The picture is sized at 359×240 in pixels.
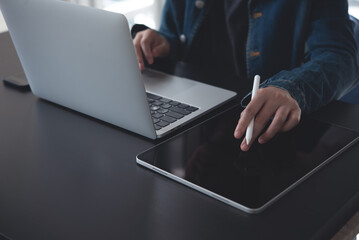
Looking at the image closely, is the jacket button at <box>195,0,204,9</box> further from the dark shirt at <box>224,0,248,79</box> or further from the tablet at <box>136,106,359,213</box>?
the tablet at <box>136,106,359,213</box>

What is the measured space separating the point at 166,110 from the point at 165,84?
0.16m

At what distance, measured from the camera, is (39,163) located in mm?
826

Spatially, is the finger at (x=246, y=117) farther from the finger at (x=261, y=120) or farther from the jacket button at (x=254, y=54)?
the jacket button at (x=254, y=54)

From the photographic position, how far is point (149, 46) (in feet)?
4.15

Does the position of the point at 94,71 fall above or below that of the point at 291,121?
above

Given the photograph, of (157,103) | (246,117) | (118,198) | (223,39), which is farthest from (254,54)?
(118,198)

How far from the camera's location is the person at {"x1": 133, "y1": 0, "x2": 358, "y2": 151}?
35.3 inches

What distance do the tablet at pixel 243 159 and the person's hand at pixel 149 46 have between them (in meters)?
0.37

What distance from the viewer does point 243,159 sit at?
80 cm

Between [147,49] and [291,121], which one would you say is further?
[147,49]

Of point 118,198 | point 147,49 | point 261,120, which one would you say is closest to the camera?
point 118,198

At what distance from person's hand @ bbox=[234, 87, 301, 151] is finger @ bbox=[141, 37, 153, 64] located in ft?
1.39

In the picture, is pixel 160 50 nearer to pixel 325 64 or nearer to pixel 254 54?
pixel 254 54

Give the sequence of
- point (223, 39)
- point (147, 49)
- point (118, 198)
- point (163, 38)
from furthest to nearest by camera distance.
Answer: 1. point (223, 39)
2. point (163, 38)
3. point (147, 49)
4. point (118, 198)
